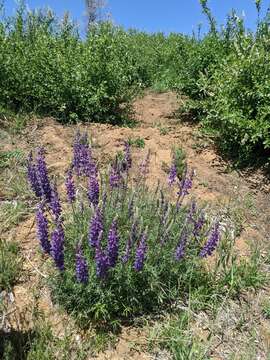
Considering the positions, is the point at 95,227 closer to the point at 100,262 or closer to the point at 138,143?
the point at 100,262

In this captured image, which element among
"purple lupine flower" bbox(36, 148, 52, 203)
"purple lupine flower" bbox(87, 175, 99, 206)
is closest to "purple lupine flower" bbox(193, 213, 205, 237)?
"purple lupine flower" bbox(87, 175, 99, 206)

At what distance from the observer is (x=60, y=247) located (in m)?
2.96

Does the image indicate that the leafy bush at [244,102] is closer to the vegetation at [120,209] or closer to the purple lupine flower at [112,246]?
the vegetation at [120,209]

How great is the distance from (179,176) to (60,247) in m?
2.46

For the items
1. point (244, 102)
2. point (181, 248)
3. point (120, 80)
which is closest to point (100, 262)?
point (181, 248)

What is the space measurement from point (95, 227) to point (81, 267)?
0.89 feet

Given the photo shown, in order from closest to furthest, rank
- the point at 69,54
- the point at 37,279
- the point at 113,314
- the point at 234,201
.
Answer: the point at 113,314, the point at 37,279, the point at 234,201, the point at 69,54

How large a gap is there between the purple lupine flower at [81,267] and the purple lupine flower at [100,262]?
0.24 feet

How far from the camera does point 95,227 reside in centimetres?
302

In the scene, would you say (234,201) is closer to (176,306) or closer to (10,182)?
(176,306)

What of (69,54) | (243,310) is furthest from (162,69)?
(243,310)

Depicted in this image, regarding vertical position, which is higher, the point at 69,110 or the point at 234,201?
the point at 69,110

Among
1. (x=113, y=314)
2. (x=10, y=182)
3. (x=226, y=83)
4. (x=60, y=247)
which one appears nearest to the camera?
(x=60, y=247)

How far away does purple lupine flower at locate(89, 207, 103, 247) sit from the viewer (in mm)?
2979
